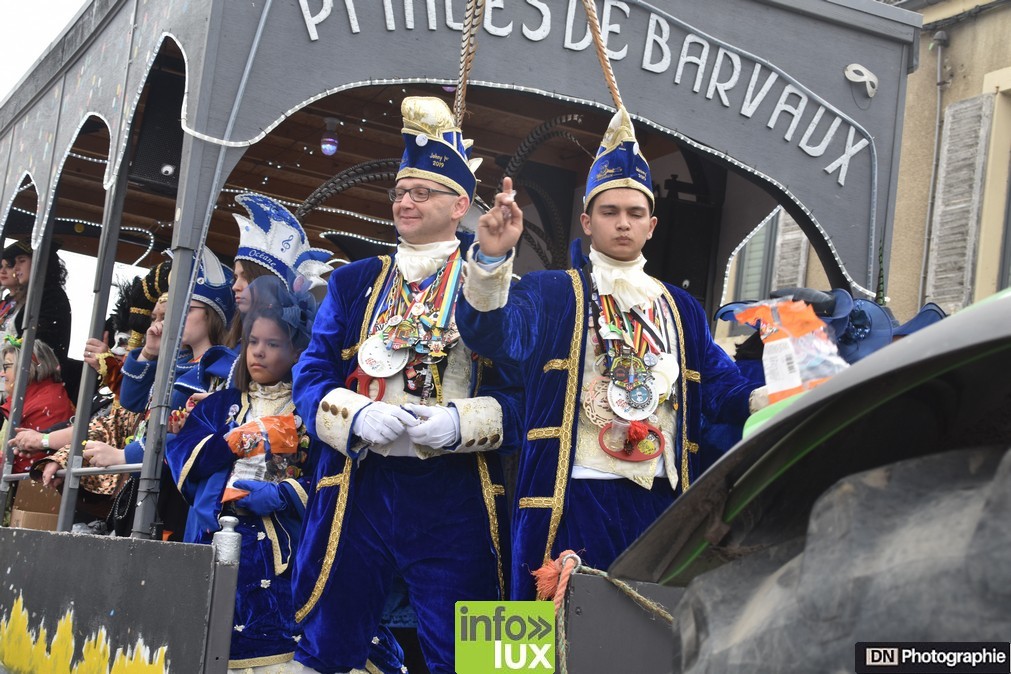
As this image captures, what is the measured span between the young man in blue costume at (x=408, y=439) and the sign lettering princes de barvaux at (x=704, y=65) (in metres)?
0.97

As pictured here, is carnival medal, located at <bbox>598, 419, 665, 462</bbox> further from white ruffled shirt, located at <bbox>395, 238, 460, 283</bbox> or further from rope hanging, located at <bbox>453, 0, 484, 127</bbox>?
rope hanging, located at <bbox>453, 0, 484, 127</bbox>

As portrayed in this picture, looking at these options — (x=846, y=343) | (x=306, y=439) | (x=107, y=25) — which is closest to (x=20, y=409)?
(x=107, y=25)

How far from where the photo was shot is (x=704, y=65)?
16.3 feet

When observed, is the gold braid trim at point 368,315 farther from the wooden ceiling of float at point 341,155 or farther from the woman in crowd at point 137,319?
the woman in crowd at point 137,319

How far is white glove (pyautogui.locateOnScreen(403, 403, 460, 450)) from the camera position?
3455 millimetres

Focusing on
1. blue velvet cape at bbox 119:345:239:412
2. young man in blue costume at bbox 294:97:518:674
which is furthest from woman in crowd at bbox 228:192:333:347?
young man in blue costume at bbox 294:97:518:674

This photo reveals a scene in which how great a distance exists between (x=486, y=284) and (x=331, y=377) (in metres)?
→ 0.85

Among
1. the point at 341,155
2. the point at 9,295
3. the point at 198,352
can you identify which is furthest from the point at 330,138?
the point at 9,295

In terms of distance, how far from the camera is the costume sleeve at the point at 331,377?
138 inches

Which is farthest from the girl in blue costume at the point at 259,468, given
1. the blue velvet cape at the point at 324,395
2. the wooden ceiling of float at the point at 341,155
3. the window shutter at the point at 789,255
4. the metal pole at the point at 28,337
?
the window shutter at the point at 789,255

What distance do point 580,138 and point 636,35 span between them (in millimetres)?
2209

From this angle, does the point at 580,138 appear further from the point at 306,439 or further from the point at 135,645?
the point at 135,645

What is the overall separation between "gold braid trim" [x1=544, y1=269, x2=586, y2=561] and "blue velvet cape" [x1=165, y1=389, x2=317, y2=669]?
121 centimetres

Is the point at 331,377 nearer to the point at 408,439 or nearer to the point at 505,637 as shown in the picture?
the point at 408,439
